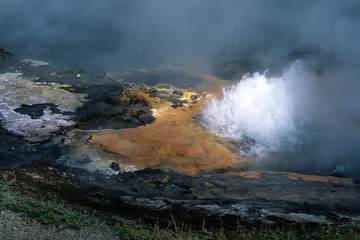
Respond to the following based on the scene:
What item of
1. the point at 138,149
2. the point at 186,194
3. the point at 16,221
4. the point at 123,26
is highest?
the point at 123,26

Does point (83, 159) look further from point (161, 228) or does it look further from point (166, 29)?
point (166, 29)

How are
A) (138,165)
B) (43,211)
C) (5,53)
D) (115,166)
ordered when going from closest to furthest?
→ (43,211) < (115,166) < (138,165) < (5,53)

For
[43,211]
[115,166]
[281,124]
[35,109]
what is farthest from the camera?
[35,109]

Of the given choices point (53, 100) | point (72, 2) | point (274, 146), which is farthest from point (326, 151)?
point (72, 2)

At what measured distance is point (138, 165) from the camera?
536cm

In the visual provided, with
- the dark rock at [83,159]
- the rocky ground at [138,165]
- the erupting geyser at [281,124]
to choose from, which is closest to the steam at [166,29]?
the rocky ground at [138,165]

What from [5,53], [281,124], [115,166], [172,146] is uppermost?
[5,53]

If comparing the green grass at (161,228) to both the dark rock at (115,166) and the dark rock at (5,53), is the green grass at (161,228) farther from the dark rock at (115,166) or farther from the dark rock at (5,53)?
the dark rock at (5,53)

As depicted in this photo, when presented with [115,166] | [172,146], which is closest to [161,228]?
[115,166]

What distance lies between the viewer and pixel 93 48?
12.1 meters

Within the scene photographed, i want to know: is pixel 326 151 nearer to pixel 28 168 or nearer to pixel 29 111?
pixel 28 168

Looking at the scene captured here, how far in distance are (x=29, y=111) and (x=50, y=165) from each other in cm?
221

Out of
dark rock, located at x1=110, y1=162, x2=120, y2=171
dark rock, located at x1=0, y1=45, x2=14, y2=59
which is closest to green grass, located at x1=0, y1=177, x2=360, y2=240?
dark rock, located at x1=110, y1=162, x2=120, y2=171

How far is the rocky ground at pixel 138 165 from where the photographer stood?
13.9 feet
